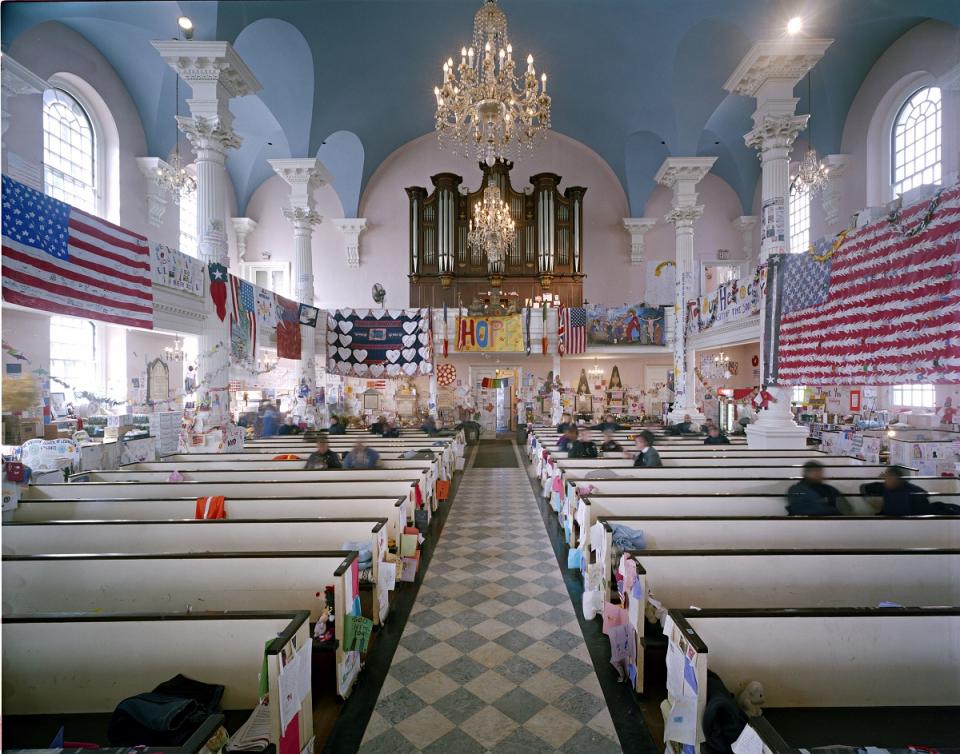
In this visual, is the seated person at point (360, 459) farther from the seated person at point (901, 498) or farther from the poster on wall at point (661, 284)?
the poster on wall at point (661, 284)

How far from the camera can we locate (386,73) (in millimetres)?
13141

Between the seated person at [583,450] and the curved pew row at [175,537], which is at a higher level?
the seated person at [583,450]

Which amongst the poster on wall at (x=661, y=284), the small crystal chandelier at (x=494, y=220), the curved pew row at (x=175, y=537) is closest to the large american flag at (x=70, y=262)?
the curved pew row at (x=175, y=537)

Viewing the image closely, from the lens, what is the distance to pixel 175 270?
7.59 meters

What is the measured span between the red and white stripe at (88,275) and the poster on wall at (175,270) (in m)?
0.17

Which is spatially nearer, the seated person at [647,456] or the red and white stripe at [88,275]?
the red and white stripe at [88,275]

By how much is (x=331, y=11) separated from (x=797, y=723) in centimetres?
1323

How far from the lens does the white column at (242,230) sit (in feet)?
56.7

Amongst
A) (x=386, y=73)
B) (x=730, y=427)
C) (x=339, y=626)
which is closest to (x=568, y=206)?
(x=386, y=73)

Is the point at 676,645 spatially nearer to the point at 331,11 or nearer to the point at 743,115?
the point at 331,11

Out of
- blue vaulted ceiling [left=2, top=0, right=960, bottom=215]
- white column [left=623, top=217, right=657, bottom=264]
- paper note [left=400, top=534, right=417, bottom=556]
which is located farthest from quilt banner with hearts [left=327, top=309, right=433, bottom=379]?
paper note [left=400, top=534, right=417, bottom=556]

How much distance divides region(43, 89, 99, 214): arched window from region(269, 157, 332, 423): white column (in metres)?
4.15

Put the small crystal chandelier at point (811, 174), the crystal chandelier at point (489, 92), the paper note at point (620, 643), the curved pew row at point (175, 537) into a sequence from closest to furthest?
the paper note at point (620, 643) < the curved pew row at point (175, 537) < the crystal chandelier at point (489, 92) < the small crystal chandelier at point (811, 174)

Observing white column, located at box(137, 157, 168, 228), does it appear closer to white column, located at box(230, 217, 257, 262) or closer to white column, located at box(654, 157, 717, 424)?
white column, located at box(230, 217, 257, 262)
